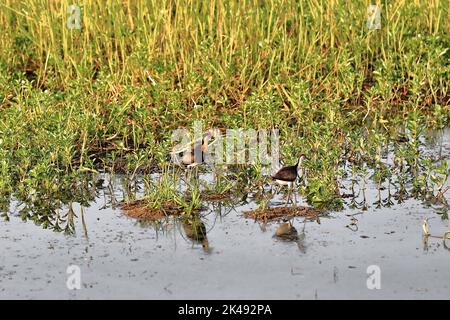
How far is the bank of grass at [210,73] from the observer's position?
8.23 metres

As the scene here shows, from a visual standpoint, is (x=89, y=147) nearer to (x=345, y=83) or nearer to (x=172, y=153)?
(x=172, y=153)

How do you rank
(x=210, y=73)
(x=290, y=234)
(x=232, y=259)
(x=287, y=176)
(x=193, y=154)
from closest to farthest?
(x=232, y=259)
(x=290, y=234)
(x=287, y=176)
(x=193, y=154)
(x=210, y=73)

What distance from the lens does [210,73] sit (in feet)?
30.9

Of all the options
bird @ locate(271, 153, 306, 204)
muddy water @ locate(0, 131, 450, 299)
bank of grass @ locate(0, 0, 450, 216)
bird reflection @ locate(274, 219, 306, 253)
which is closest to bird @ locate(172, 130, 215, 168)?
bank of grass @ locate(0, 0, 450, 216)

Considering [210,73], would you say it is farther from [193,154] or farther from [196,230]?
[196,230]

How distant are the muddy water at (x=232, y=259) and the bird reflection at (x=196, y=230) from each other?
0.13 feet

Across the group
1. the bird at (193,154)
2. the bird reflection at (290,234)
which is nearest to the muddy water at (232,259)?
the bird reflection at (290,234)

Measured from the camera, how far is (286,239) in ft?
20.9

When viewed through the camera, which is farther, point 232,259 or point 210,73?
point 210,73

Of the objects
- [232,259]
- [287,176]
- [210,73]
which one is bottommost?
[232,259]

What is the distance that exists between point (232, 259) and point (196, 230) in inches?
24.9

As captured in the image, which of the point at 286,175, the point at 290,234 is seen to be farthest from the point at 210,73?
the point at 290,234

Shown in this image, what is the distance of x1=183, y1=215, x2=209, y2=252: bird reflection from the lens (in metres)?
6.34
